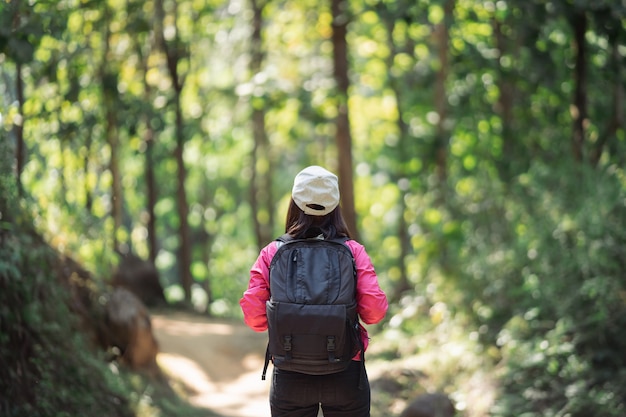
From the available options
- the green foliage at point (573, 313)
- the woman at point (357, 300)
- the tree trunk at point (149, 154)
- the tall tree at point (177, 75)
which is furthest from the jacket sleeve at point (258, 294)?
the tall tree at point (177, 75)

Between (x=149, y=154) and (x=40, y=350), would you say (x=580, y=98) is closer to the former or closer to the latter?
(x=40, y=350)

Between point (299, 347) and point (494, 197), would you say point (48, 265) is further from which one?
point (494, 197)

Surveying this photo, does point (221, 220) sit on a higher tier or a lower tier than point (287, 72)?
lower

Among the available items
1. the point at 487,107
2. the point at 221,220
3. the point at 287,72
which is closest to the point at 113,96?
the point at 287,72

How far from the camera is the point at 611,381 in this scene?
26.7ft

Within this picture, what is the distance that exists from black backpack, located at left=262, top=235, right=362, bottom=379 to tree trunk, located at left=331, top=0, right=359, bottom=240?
10470mm

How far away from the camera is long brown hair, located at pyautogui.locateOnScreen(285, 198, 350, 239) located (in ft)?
15.3

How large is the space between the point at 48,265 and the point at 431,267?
19.6ft

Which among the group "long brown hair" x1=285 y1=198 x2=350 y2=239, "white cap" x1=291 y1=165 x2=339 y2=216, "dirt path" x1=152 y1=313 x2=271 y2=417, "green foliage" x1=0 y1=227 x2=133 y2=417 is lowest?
"dirt path" x1=152 y1=313 x2=271 y2=417

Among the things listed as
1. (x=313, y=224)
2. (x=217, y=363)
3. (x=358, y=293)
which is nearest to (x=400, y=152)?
(x=217, y=363)

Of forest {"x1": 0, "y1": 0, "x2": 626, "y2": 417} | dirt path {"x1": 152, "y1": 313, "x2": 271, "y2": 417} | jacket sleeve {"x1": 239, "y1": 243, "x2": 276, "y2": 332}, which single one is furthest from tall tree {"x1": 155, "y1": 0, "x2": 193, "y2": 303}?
jacket sleeve {"x1": 239, "y1": 243, "x2": 276, "y2": 332}

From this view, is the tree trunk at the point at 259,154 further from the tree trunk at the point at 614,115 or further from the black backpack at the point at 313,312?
the black backpack at the point at 313,312

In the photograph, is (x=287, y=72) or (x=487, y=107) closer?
(x=487, y=107)

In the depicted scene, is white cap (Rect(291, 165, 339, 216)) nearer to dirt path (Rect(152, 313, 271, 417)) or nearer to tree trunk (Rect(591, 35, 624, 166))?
dirt path (Rect(152, 313, 271, 417))
